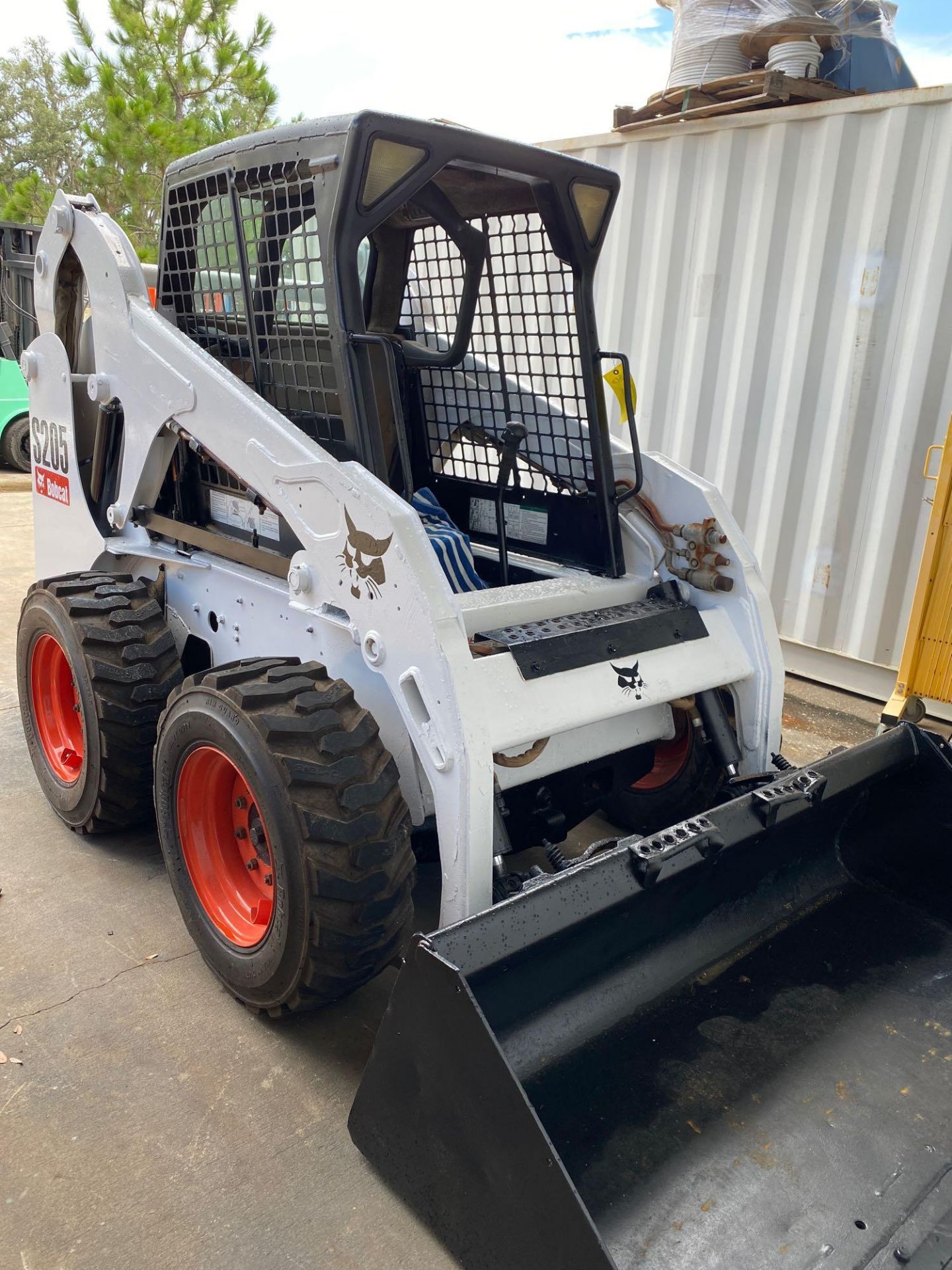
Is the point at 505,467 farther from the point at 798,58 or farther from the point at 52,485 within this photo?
the point at 798,58

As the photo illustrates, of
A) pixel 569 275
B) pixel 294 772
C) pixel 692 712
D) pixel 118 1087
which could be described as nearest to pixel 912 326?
pixel 569 275

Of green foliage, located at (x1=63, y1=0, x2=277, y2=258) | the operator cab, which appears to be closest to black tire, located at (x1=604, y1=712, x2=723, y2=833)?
the operator cab

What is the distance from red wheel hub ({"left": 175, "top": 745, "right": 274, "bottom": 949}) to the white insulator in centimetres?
447

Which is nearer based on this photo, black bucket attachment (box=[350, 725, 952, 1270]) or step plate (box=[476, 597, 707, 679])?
black bucket attachment (box=[350, 725, 952, 1270])

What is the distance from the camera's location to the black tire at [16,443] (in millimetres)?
10398

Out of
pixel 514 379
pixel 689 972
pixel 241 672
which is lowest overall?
pixel 689 972

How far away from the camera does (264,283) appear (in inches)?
115

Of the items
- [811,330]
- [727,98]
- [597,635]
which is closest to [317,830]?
[597,635]

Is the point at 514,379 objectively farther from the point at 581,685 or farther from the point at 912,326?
the point at 912,326

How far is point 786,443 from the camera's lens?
17.5 feet

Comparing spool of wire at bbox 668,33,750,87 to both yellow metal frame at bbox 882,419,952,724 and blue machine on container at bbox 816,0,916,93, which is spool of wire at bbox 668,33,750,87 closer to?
blue machine on container at bbox 816,0,916,93

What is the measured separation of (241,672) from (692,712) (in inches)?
52.2

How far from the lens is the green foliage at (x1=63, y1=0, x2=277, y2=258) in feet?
51.3

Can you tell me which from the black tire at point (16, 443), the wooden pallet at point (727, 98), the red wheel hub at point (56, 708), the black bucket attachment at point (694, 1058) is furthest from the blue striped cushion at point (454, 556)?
the black tire at point (16, 443)
